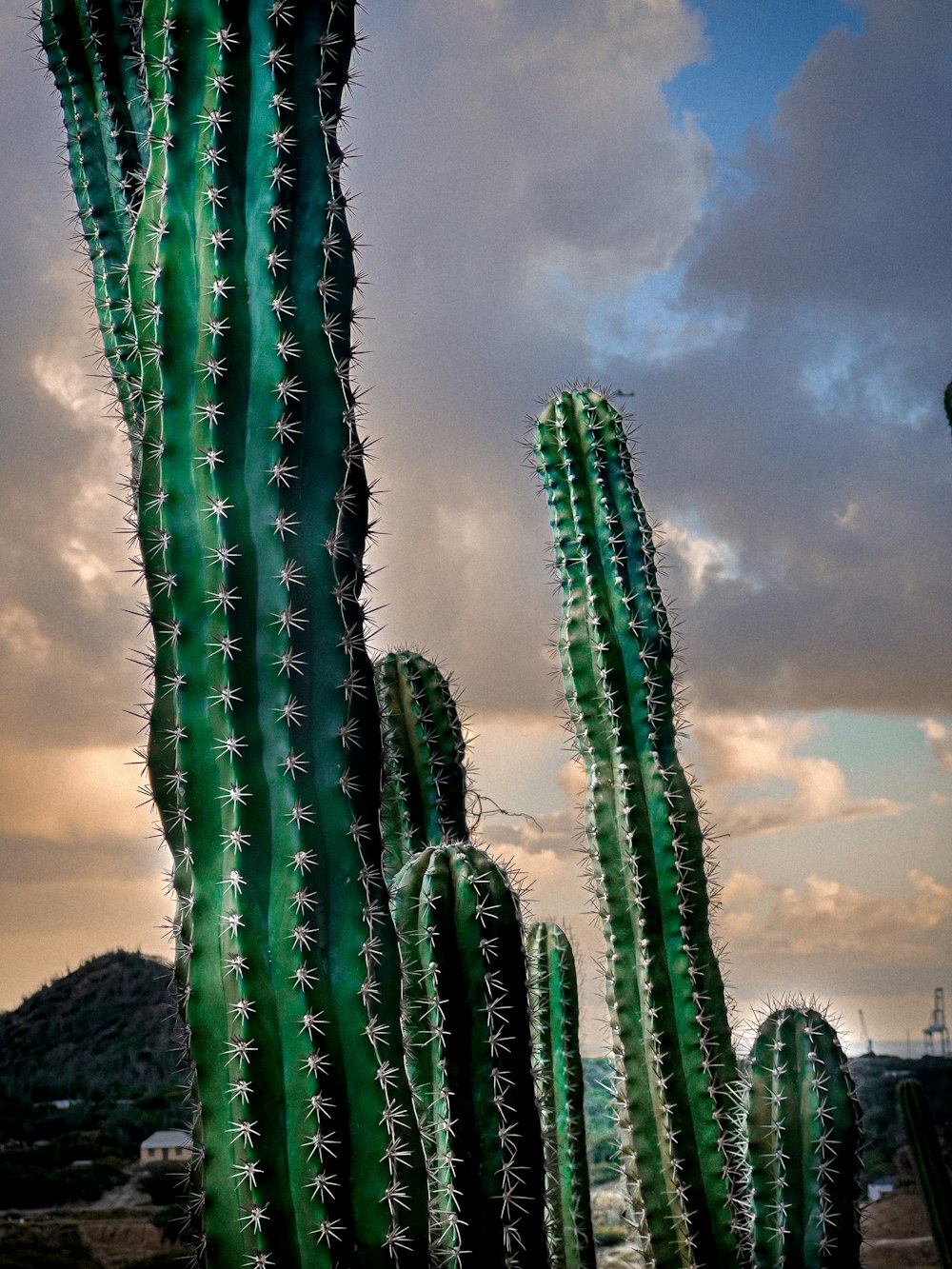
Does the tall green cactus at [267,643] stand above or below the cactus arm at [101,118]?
below

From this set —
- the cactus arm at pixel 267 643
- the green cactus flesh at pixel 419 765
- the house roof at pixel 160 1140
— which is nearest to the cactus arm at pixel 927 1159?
the green cactus flesh at pixel 419 765

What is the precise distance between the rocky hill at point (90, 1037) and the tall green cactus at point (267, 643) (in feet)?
8.40

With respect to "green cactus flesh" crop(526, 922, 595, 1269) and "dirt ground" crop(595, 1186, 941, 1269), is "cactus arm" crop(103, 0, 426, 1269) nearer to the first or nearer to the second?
"green cactus flesh" crop(526, 922, 595, 1269)

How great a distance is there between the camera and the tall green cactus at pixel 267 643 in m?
2.16

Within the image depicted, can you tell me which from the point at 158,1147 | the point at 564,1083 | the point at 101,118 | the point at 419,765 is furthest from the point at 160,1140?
the point at 101,118

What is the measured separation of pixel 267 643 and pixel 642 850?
83.4 inches

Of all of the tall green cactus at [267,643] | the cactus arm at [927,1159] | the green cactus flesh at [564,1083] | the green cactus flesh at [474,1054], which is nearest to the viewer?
the tall green cactus at [267,643]

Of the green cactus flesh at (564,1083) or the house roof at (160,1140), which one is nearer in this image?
the green cactus flesh at (564,1083)

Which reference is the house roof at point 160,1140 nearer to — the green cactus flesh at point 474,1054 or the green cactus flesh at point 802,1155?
the green cactus flesh at point 474,1054

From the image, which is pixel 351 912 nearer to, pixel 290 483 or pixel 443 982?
pixel 443 982

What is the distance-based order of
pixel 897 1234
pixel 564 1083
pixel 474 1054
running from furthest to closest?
pixel 897 1234
pixel 564 1083
pixel 474 1054

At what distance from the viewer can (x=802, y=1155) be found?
3518 millimetres

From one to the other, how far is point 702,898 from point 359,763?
6.72ft

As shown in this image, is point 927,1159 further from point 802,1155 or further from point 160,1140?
point 160,1140
